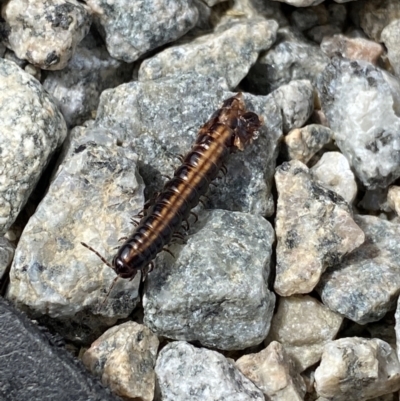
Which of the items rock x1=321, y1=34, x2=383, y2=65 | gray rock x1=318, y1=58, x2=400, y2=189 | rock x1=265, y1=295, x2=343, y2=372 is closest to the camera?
rock x1=265, y1=295, x2=343, y2=372

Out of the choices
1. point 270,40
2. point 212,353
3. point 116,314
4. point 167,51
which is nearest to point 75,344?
point 116,314

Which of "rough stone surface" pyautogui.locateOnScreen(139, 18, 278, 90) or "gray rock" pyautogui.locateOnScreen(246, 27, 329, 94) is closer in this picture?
"rough stone surface" pyautogui.locateOnScreen(139, 18, 278, 90)

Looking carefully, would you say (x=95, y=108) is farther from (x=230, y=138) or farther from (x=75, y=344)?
(x=75, y=344)

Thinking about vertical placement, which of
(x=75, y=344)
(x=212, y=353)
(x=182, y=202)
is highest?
(x=182, y=202)

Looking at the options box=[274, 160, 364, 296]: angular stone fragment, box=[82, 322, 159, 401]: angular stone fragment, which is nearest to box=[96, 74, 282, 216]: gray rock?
box=[274, 160, 364, 296]: angular stone fragment

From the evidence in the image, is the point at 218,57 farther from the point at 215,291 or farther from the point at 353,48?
the point at 215,291

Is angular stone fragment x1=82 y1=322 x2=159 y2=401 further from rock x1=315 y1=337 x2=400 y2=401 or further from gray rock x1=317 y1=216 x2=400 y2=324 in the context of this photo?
gray rock x1=317 y1=216 x2=400 y2=324

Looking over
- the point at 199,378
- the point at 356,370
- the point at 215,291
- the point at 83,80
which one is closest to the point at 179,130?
the point at 83,80
